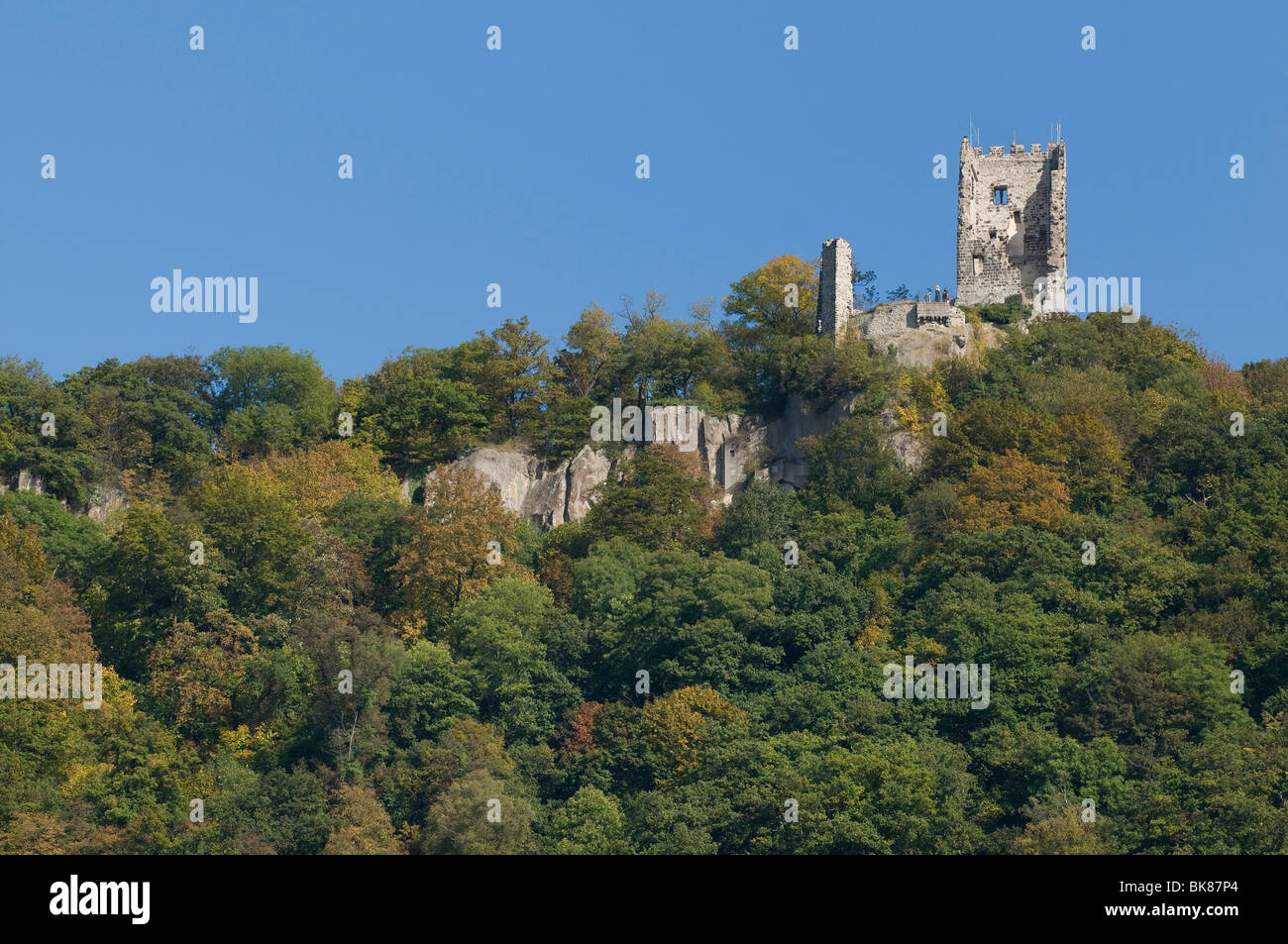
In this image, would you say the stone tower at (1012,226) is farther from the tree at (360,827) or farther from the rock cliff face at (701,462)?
the tree at (360,827)

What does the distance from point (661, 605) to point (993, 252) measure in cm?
1847

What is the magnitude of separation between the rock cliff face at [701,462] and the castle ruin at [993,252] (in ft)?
10.1

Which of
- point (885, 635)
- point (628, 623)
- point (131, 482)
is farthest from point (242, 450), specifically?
point (885, 635)

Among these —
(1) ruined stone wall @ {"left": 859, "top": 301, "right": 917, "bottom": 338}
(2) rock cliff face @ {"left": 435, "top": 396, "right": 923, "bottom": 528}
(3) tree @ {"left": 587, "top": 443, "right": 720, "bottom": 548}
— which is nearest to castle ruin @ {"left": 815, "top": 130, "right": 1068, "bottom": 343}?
(1) ruined stone wall @ {"left": 859, "top": 301, "right": 917, "bottom": 338}

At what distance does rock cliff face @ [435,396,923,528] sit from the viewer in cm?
7106

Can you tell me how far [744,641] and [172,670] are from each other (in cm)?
1351

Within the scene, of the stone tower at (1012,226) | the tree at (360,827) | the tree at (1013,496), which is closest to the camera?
the tree at (360,827)

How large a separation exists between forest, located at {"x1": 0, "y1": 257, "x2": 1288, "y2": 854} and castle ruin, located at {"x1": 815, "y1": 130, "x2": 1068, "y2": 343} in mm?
1451

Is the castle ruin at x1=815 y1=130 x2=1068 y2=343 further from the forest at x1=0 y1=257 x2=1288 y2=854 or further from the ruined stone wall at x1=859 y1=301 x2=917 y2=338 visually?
the forest at x1=0 y1=257 x2=1288 y2=854

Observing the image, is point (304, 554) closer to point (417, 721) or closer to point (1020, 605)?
point (417, 721)

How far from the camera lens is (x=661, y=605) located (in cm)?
6191

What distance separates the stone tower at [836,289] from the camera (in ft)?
236
